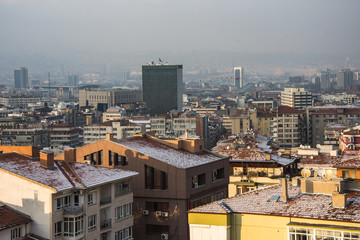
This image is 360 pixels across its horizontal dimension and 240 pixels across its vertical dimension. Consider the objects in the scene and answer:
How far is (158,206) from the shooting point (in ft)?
86.5

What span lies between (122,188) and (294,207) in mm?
9185

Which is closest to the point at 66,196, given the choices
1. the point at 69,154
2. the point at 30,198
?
the point at 30,198

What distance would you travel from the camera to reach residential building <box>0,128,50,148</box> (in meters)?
94.6

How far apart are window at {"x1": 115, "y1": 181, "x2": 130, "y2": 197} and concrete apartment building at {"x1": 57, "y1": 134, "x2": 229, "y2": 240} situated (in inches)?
94.0

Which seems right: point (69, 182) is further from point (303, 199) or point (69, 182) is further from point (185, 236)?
point (303, 199)

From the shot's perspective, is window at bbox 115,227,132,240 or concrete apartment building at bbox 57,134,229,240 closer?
window at bbox 115,227,132,240

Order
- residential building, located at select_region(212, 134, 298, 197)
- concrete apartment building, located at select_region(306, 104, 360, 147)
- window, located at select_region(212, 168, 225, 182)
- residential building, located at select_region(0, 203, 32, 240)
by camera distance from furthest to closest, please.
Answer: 1. concrete apartment building, located at select_region(306, 104, 360, 147)
2. residential building, located at select_region(212, 134, 298, 197)
3. window, located at select_region(212, 168, 225, 182)
4. residential building, located at select_region(0, 203, 32, 240)

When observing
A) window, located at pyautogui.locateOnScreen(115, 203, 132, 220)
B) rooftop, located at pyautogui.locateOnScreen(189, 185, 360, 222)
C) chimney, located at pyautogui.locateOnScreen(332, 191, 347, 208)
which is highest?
chimney, located at pyautogui.locateOnScreen(332, 191, 347, 208)

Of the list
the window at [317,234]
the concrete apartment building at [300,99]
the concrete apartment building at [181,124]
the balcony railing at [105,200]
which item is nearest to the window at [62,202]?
the balcony railing at [105,200]

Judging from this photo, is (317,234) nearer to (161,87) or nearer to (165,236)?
(165,236)

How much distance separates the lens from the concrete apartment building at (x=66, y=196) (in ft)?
67.5

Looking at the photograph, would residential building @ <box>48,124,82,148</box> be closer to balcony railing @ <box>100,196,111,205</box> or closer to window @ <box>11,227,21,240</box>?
balcony railing @ <box>100,196,111,205</box>

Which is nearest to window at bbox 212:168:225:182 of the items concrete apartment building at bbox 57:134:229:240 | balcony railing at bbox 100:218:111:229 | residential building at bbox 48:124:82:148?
concrete apartment building at bbox 57:134:229:240

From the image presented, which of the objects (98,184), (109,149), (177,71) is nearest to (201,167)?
(109,149)
